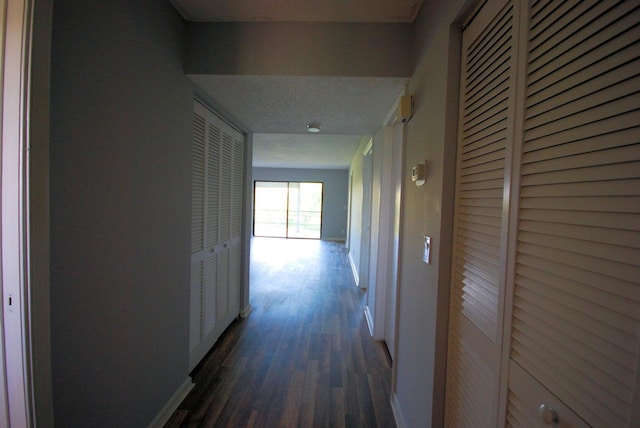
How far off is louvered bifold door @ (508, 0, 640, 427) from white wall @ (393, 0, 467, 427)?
0.42 m

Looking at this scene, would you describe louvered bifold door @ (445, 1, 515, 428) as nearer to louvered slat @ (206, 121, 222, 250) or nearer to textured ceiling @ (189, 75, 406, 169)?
textured ceiling @ (189, 75, 406, 169)

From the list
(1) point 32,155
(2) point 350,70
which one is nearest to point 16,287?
(1) point 32,155

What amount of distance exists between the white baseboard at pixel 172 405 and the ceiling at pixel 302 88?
6.82 ft

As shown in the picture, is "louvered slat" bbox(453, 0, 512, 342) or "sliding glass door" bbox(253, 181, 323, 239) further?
"sliding glass door" bbox(253, 181, 323, 239)

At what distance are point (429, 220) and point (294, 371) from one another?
1.71 m

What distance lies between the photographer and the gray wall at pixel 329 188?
9.18 m

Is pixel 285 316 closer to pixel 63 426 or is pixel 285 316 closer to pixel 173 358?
pixel 173 358

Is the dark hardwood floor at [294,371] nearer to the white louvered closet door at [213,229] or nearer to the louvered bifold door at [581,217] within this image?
the white louvered closet door at [213,229]

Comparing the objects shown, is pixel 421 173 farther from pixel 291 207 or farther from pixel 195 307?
pixel 291 207

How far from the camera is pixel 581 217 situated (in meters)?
0.56

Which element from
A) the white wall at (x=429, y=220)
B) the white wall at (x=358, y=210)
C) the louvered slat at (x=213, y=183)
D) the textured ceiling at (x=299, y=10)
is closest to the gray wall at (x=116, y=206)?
the textured ceiling at (x=299, y=10)

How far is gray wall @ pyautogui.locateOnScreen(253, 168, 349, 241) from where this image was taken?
9180 millimetres

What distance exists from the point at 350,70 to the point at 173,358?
84.2 inches

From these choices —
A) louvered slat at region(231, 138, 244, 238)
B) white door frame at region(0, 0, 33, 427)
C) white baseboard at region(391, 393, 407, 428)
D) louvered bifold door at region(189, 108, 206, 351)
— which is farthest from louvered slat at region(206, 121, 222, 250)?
white baseboard at region(391, 393, 407, 428)
